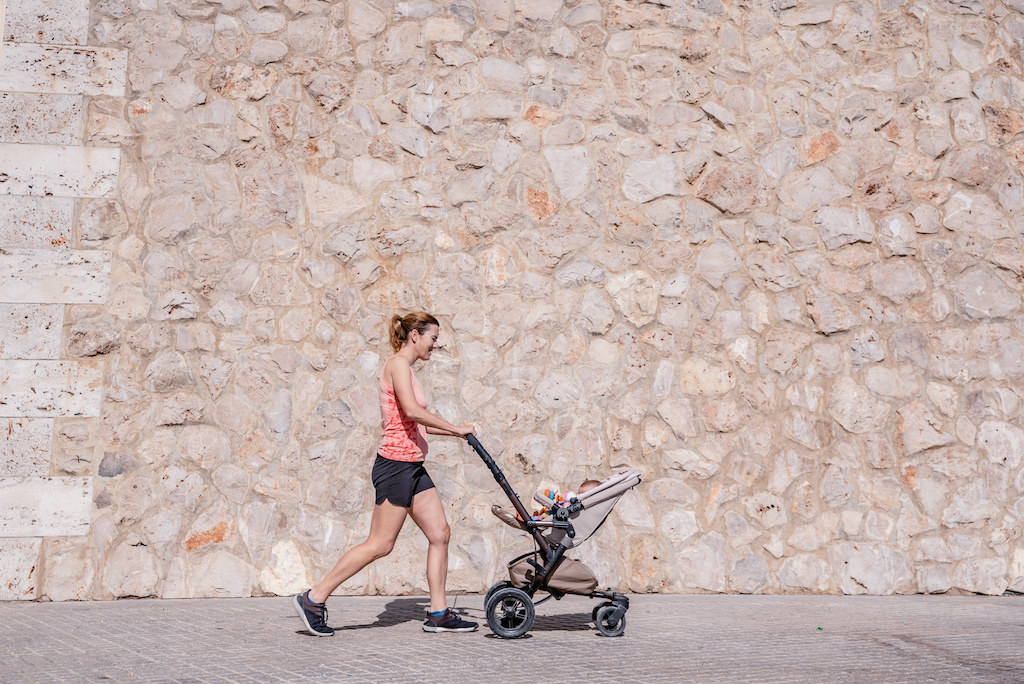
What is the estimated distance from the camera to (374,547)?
513 cm

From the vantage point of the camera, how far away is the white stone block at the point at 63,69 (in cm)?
644

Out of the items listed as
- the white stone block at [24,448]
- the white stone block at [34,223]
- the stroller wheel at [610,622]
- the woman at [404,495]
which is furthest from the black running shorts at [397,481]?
the white stone block at [34,223]

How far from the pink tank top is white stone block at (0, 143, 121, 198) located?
9.11 ft

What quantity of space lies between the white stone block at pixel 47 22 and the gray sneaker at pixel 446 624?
4.71 metres

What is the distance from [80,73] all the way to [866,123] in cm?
587

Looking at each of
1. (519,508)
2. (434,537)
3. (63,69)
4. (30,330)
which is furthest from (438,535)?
(63,69)

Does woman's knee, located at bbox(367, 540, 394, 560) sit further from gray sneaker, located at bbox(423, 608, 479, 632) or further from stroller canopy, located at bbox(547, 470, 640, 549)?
stroller canopy, located at bbox(547, 470, 640, 549)

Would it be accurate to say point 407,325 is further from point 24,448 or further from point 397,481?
point 24,448

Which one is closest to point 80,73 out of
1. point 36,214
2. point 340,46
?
point 36,214

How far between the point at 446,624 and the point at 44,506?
9.58 ft

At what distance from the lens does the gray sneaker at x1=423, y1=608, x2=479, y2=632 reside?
520cm

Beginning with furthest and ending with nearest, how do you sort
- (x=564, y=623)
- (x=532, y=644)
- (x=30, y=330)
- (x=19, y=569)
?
1. (x=30, y=330)
2. (x=19, y=569)
3. (x=564, y=623)
4. (x=532, y=644)

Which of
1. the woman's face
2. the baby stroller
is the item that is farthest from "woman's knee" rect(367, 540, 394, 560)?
the woman's face

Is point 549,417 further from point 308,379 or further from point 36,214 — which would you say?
point 36,214
